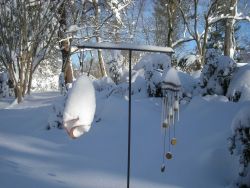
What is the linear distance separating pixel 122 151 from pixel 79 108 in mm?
3058

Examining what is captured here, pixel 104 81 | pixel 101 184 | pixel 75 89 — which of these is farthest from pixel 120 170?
pixel 104 81

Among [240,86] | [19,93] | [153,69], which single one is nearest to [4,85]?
[19,93]

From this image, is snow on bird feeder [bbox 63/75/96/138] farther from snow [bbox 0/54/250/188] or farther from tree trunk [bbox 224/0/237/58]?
tree trunk [bbox 224/0/237/58]

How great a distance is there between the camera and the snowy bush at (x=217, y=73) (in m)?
7.25

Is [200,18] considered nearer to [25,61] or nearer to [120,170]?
[25,61]

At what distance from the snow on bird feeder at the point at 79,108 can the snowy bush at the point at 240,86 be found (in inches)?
170

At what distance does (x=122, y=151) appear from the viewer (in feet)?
18.2

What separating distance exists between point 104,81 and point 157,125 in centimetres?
390

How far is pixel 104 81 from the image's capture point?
10141 millimetres

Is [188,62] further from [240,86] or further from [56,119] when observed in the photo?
[56,119]

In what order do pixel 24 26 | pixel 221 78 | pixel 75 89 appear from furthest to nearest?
pixel 24 26 → pixel 221 78 → pixel 75 89

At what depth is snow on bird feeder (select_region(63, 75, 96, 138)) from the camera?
257cm

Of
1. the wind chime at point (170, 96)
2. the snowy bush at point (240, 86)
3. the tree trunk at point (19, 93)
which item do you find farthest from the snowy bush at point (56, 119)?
the tree trunk at point (19, 93)

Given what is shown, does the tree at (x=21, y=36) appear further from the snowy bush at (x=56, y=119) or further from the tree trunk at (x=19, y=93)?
the snowy bush at (x=56, y=119)
